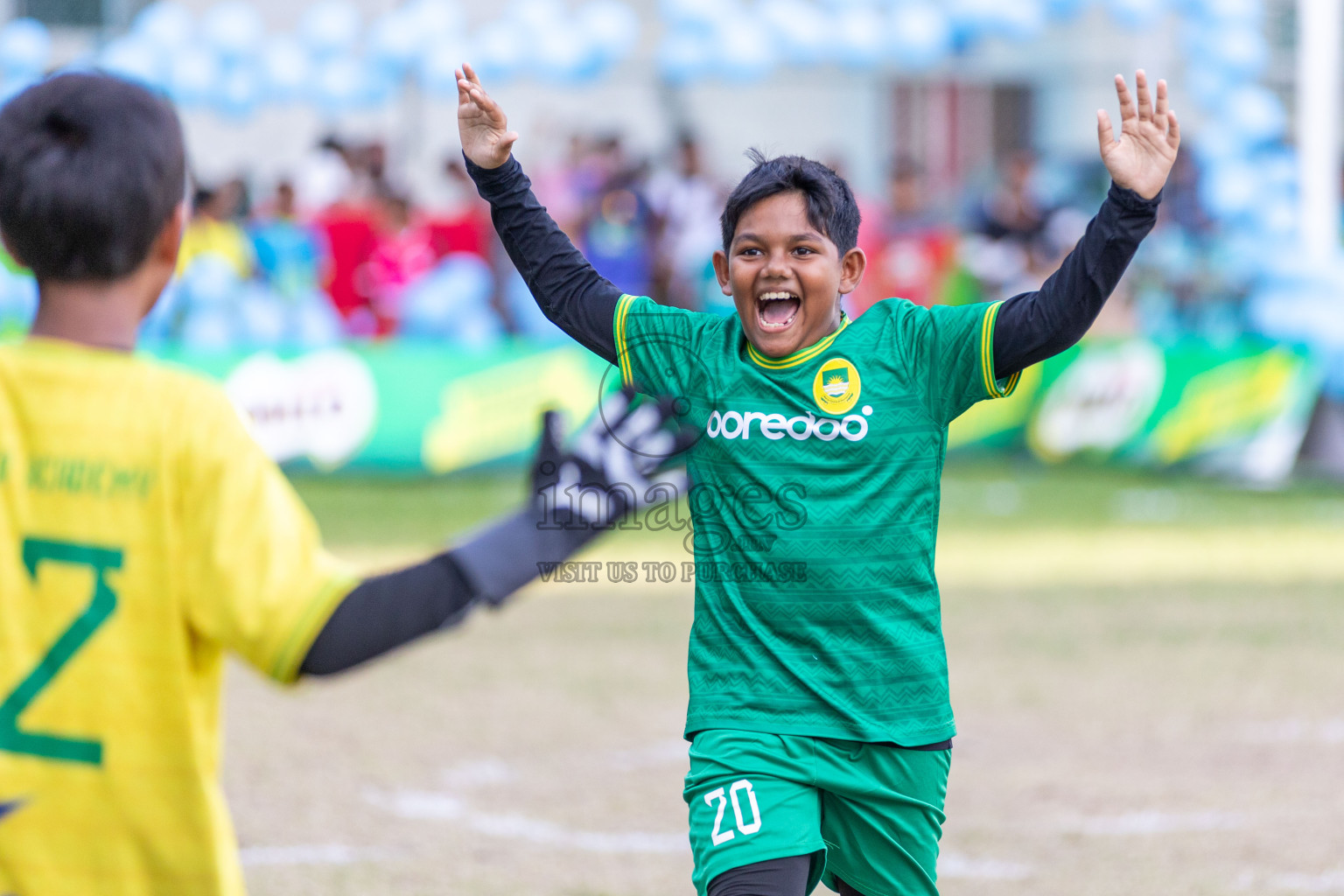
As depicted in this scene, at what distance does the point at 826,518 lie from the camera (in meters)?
3.29

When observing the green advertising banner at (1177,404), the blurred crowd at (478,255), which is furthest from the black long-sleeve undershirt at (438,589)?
the green advertising banner at (1177,404)

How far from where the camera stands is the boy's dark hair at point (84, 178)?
6.83 ft

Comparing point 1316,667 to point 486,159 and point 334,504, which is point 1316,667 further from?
point 334,504

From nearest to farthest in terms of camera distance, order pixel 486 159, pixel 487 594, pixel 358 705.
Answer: pixel 487 594 → pixel 486 159 → pixel 358 705

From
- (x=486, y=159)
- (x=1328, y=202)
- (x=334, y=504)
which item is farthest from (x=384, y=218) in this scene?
(x=486, y=159)

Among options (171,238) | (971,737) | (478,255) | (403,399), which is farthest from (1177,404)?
(171,238)

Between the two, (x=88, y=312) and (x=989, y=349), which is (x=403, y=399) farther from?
(x=88, y=312)

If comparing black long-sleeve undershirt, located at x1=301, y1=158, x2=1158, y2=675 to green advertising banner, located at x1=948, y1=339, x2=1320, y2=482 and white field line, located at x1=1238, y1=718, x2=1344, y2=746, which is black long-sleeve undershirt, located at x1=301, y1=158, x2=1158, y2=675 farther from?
green advertising banner, located at x1=948, y1=339, x2=1320, y2=482

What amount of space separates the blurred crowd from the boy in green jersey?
9.33m

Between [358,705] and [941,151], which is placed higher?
[941,151]

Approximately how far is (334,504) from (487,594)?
990 centimetres

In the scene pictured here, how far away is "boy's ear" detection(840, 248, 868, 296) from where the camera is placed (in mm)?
3508

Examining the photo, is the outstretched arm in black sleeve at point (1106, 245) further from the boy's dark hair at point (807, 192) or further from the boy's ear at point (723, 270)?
the boy's ear at point (723, 270)

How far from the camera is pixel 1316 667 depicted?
24.7 ft
